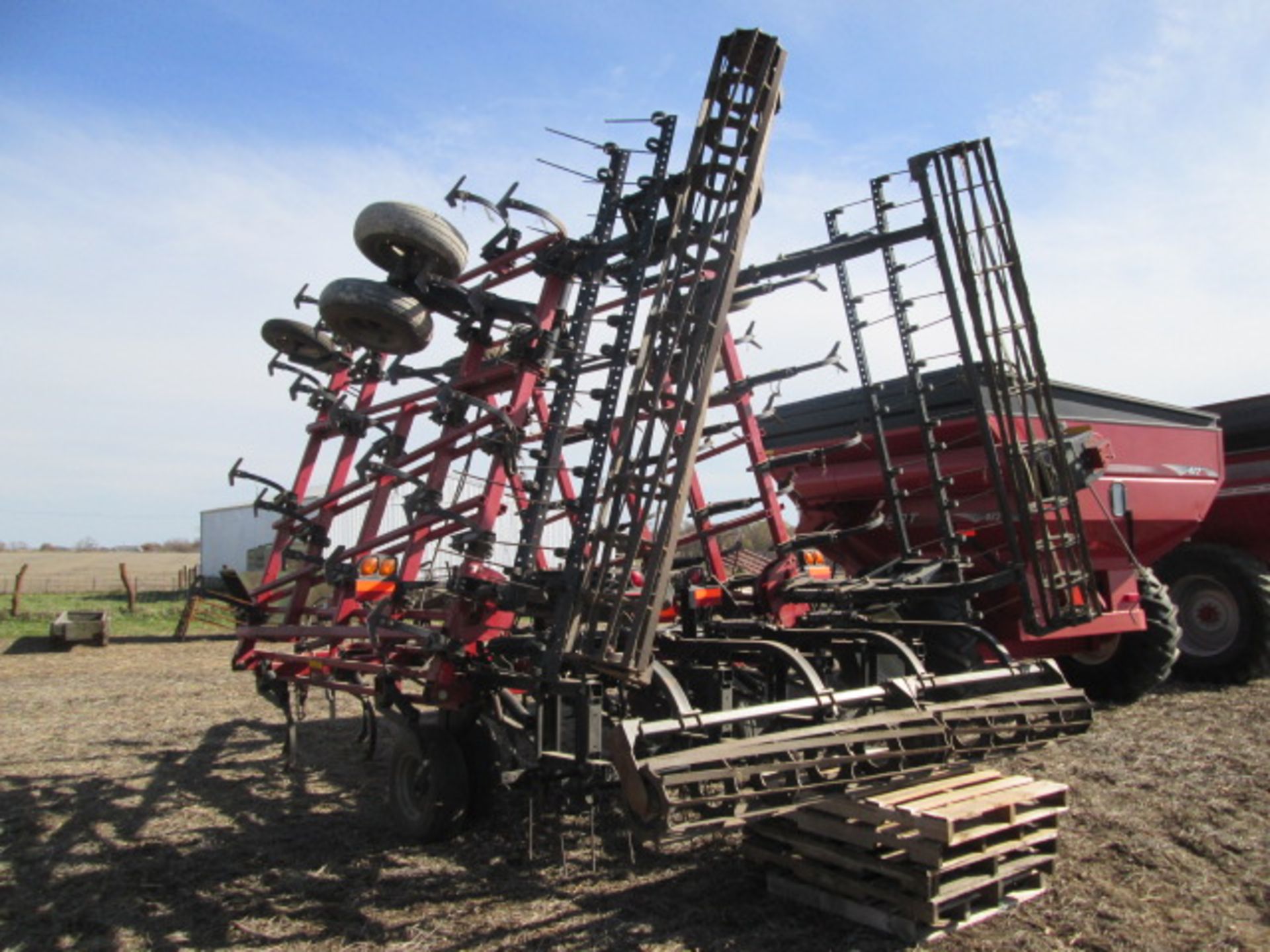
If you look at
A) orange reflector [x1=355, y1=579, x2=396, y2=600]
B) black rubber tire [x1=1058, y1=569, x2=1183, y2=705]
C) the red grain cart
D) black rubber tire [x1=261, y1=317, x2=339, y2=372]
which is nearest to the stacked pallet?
orange reflector [x1=355, y1=579, x2=396, y2=600]

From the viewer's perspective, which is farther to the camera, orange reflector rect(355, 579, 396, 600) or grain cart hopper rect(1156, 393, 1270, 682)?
grain cart hopper rect(1156, 393, 1270, 682)

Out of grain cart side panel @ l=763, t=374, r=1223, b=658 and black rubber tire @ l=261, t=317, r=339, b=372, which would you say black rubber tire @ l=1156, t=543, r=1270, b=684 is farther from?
black rubber tire @ l=261, t=317, r=339, b=372

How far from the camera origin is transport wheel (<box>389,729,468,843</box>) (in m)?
5.02

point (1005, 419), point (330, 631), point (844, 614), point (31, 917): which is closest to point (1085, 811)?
point (844, 614)

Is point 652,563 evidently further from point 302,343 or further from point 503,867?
point 302,343

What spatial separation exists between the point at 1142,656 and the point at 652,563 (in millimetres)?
6055

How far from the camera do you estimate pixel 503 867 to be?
184 inches

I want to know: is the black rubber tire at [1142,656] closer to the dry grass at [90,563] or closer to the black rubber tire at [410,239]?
the black rubber tire at [410,239]

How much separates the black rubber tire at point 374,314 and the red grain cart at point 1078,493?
2891mm

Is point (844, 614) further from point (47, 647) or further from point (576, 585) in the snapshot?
point (47, 647)

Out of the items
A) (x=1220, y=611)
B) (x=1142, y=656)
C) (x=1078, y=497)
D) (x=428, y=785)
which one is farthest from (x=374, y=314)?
(x=1220, y=611)

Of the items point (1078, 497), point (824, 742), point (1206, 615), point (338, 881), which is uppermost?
point (1078, 497)

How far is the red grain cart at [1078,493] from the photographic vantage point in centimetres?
716

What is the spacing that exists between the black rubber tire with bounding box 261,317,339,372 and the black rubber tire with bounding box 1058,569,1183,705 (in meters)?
7.34
